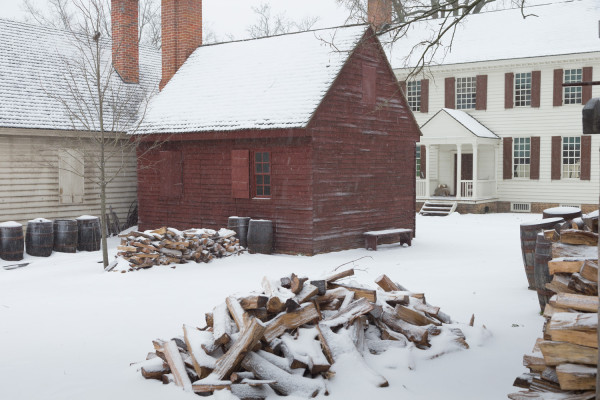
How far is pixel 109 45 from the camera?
23.0m

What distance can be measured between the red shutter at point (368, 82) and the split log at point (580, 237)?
34.0ft

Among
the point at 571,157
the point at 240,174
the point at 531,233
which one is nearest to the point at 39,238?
the point at 240,174

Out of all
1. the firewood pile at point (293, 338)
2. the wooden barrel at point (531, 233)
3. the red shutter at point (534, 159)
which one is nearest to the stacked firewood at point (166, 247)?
the firewood pile at point (293, 338)

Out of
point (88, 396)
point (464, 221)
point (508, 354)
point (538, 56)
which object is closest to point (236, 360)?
Answer: point (88, 396)

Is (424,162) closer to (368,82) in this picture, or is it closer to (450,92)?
(450,92)

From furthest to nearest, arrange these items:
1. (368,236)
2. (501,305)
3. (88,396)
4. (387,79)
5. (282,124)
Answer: (387,79)
(368,236)
(282,124)
(501,305)
(88,396)

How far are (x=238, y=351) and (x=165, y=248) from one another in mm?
7615

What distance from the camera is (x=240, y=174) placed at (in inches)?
632

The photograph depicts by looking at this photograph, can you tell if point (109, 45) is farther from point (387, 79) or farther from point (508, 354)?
point (508, 354)

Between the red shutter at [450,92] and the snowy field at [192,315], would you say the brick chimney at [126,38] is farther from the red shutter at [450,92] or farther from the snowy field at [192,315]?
the red shutter at [450,92]

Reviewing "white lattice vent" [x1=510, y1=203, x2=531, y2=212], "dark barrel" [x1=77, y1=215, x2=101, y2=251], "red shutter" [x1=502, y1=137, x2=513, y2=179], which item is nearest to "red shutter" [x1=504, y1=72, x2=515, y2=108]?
"red shutter" [x1=502, y1=137, x2=513, y2=179]

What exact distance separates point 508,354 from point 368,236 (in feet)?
29.9

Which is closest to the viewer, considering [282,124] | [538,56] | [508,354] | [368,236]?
[508,354]

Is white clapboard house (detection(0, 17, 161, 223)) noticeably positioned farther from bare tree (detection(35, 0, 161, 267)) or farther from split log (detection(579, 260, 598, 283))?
split log (detection(579, 260, 598, 283))
